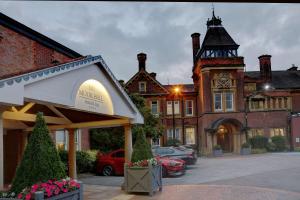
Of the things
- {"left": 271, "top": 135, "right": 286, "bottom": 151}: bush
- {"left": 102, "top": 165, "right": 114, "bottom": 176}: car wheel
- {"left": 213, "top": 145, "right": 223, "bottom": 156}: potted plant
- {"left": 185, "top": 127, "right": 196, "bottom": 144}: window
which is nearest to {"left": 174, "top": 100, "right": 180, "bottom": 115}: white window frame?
{"left": 185, "top": 127, "right": 196, "bottom": 144}: window

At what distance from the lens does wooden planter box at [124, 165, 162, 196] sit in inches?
472

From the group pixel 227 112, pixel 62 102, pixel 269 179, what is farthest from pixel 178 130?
pixel 62 102

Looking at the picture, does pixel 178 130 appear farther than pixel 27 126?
Yes

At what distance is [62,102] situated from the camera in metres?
8.99

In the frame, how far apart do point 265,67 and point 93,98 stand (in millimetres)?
41527

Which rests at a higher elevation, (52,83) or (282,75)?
(282,75)

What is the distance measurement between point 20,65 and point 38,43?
7.00ft

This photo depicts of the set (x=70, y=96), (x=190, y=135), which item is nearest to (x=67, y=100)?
(x=70, y=96)

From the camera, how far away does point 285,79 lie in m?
48.1

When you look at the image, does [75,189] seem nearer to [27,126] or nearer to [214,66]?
[27,126]

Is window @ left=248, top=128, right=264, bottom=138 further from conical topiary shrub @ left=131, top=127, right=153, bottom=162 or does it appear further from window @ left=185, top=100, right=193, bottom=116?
conical topiary shrub @ left=131, top=127, right=153, bottom=162

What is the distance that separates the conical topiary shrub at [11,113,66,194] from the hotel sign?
275cm

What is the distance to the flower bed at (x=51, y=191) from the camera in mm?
6266

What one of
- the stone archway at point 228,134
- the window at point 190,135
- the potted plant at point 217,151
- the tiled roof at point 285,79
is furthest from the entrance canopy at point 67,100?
the tiled roof at point 285,79
